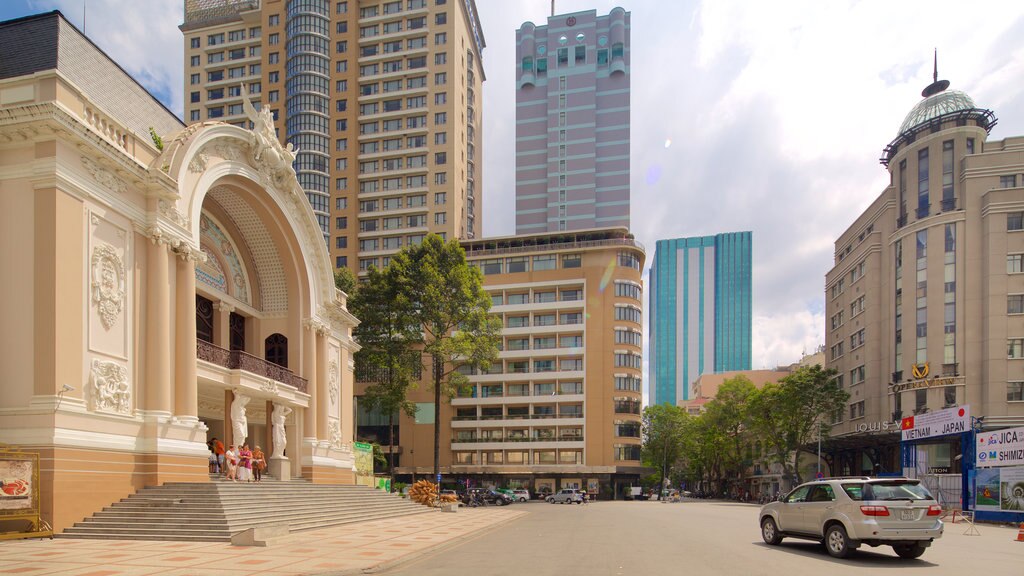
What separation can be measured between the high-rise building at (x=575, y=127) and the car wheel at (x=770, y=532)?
298ft

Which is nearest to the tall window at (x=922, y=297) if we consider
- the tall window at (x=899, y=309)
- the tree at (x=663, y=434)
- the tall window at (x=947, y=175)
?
the tall window at (x=899, y=309)

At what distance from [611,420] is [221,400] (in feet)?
151

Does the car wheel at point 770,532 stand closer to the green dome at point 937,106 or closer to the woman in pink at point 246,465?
the woman in pink at point 246,465

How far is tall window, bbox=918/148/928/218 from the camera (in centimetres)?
5408

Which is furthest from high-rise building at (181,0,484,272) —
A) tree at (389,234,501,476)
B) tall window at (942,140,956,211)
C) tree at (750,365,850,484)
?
tall window at (942,140,956,211)

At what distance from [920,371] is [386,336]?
39.2 meters

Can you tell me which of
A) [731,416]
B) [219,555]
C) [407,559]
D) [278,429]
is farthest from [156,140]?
[731,416]

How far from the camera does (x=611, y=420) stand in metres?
69.3

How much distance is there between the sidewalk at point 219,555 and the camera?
1166cm

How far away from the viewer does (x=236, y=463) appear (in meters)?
23.9

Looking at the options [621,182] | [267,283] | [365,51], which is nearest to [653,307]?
[621,182]

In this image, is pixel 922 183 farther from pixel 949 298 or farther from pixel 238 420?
pixel 238 420

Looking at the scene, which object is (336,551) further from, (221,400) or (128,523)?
(221,400)

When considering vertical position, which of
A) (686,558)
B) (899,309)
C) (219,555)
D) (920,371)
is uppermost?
(899,309)
